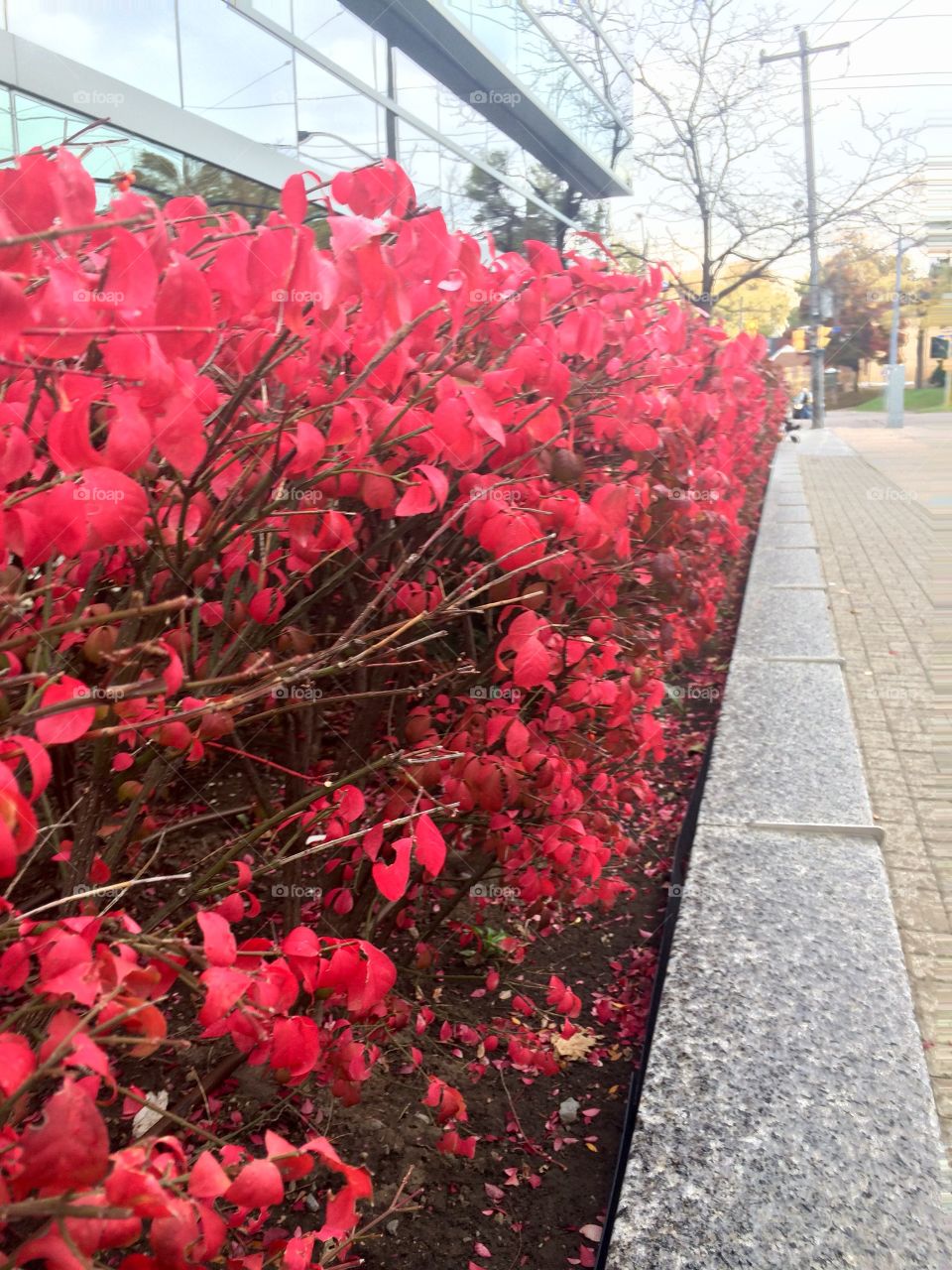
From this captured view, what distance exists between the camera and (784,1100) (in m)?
1.86

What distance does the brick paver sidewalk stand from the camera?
9.20 ft

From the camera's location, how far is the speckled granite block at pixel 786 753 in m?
3.15

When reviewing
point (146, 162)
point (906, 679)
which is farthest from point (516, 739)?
point (146, 162)

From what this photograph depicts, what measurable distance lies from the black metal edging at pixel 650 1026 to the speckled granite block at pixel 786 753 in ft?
0.61

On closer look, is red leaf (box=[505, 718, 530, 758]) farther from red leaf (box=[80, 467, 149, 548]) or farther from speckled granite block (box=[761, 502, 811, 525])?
speckled granite block (box=[761, 502, 811, 525])

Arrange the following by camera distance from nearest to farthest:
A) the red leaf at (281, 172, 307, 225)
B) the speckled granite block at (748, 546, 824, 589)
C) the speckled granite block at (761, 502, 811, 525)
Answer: the red leaf at (281, 172, 307, 225)
the speckled granite block at (748, 546, 824, 589)
the speckled granite block at (761, 502, 811, 525)

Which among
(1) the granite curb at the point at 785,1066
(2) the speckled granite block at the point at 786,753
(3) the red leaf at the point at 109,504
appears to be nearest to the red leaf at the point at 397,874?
(3) the red leaf at the point at 109,504

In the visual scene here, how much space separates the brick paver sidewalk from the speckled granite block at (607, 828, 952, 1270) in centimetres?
26

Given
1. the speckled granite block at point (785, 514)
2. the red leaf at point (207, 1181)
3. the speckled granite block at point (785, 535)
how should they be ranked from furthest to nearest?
A: 1. the speckled granite block at point (785, 514)
2. the speckled granite block at point (785, 535)
3. the red leaf at point (207, 1181)

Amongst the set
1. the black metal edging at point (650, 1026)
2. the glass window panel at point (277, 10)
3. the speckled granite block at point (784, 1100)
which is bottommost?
the black metal edging at point (650, 1026)

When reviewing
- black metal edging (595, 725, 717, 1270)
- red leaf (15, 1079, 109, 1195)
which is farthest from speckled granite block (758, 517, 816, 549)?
red leaf (15, 1079, 109, 1195)

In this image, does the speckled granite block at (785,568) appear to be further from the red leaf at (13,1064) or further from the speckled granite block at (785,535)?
the red leaf at (13,1064)

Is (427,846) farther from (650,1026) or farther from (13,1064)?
(650,1026)

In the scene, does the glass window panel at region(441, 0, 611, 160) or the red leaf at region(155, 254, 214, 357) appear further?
the glass window panel at region(441, 0, 611, 160)
